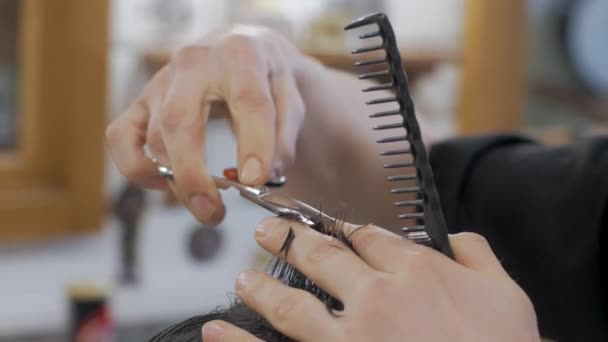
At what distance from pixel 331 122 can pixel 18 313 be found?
2.80 ft

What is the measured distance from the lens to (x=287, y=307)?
1.67 feet

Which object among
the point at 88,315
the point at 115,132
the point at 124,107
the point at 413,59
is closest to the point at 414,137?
the point at 115,132

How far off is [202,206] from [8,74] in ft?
3.22

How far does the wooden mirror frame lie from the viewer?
1.52 m

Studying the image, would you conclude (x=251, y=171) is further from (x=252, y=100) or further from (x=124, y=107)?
(x=124, y=107)

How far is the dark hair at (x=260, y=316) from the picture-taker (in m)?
0.55

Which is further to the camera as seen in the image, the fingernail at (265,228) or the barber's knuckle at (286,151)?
the barber's knuckle at (286,151)

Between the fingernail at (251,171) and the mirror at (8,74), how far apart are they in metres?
1.03

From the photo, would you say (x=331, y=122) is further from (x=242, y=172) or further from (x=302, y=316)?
(x=302, y=316)

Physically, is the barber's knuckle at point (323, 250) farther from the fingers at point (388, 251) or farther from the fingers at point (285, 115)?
the fingers at point (285, 115)

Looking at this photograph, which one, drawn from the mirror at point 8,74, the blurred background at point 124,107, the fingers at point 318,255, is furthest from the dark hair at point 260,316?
the mirror at point 8,74

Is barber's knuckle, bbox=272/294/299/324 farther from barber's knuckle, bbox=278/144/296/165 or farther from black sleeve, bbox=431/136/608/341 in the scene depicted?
black sleeve, bbox=431/136/608/341

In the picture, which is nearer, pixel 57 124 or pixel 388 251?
pixel 388 251

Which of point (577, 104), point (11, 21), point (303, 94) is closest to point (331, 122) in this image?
point (303, 94)
